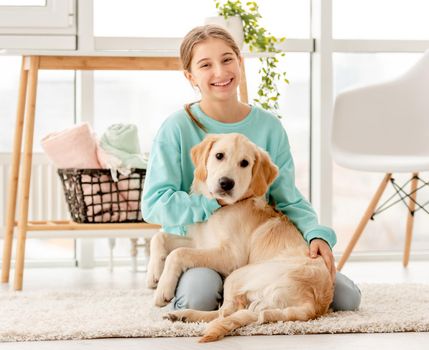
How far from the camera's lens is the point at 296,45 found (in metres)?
4.18

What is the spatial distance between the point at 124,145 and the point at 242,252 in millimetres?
1191

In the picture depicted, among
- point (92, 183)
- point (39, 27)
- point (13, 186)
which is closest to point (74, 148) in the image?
point (92, 183)

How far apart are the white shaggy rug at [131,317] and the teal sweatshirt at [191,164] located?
287 millimetres

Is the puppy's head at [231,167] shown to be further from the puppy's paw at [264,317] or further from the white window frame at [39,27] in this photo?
the white window frame at [39,27]

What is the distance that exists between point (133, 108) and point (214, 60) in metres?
1.74

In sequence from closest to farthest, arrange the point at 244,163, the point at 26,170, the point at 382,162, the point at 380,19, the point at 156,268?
the point at 244,163 < the point at 156,268 < the point at 26,170 < the point at 382,162 < the point at 380,19

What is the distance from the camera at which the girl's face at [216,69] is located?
2.48 metres

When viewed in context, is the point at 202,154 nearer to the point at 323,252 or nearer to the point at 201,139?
the point at 201,139

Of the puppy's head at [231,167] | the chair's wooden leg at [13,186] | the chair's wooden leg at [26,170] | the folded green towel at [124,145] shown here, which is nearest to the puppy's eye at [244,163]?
the puppy's head at [231,167]

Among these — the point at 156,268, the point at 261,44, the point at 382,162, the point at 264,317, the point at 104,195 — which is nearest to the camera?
the point at 264,317

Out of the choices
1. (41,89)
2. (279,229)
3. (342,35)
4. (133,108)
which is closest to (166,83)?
(133,108)

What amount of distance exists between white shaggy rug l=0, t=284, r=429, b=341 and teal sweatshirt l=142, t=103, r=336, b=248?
29 centimetres

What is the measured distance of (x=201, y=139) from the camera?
2.53 meters

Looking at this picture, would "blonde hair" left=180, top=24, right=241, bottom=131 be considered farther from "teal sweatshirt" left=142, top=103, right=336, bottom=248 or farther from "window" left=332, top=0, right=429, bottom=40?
"window" left=332, top=0, right=429, bottom=40
